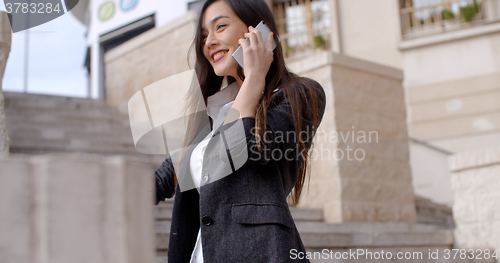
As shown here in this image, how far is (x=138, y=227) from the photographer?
0.66 meters

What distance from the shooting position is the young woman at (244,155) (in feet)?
3.99

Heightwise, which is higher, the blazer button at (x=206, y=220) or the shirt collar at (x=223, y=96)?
the shirt collar at (x=223, y=96)

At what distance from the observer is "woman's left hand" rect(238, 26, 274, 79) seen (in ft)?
4.50

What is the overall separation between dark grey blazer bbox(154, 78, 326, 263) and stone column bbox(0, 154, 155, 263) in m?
0.59

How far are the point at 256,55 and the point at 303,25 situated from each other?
9552 millimetres

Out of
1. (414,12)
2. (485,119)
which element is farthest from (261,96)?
(414,12)

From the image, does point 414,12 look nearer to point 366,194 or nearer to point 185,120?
point 366,194

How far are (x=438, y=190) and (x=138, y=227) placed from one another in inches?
271

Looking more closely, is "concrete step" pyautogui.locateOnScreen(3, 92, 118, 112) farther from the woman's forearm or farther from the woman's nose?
the woman's forearm

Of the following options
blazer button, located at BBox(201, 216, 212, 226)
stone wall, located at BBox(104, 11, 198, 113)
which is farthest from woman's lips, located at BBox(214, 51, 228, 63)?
stone wall, located at BBox(104, 11, 198, 113)

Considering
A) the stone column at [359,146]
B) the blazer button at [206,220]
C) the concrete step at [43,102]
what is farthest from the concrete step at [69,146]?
the blazer button at [206,220]

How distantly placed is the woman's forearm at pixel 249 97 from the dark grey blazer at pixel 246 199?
1.4 inches

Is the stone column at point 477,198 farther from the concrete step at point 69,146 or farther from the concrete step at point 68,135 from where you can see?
the concrete step at point 68,135

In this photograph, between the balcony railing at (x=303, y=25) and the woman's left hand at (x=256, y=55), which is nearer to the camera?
the woman's left hand at (x=256, y=55)
